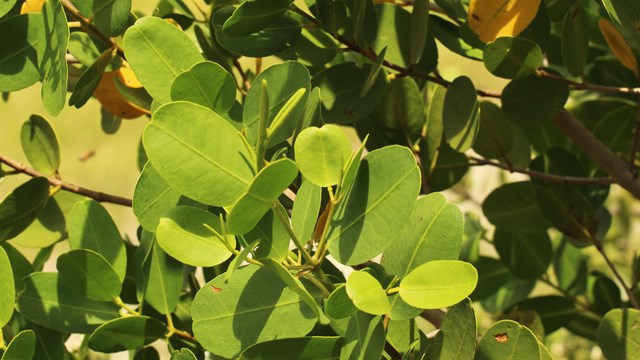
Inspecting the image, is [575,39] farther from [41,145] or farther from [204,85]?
[41,145]

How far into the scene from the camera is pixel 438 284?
1.65 feet

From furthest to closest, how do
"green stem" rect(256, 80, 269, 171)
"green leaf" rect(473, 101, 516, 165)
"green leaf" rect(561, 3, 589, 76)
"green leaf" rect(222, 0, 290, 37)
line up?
"green leaf" rect(473, 101, 516, 165)
"green leaf" rect(561, 3, 589, 76)
"green leaf" rect(222, 0, 290, 37)
"green stem" rect(256, 80, 269, 171)

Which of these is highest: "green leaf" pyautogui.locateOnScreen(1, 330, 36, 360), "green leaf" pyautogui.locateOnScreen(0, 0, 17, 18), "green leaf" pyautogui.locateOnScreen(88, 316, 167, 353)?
"green leaf" pyautogui.locateOnScreen(0, 0, 17, 18)

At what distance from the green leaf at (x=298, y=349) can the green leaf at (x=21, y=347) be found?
0.17 metres

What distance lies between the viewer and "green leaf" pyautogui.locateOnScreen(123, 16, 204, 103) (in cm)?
59

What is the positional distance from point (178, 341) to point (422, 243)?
0.27 meters

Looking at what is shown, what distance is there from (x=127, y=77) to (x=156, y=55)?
18 cm

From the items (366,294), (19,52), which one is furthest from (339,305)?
(19,52)

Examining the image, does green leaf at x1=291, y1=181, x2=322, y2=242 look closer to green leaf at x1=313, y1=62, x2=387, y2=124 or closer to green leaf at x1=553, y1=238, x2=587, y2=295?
green leaf at x1=313, y1=62, x2=387, y2=124

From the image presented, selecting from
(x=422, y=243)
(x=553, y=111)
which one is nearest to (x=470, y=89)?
(x=553, y=111)

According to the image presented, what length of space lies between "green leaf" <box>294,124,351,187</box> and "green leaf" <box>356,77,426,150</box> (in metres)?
0.36

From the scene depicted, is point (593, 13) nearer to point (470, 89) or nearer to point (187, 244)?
point (470, 89)

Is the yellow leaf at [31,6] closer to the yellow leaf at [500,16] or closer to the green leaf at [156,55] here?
the green leaf at [156,55]

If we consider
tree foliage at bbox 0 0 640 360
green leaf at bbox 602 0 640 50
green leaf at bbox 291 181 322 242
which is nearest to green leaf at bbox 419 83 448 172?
tree foliage at bbox 0 0 640 360
